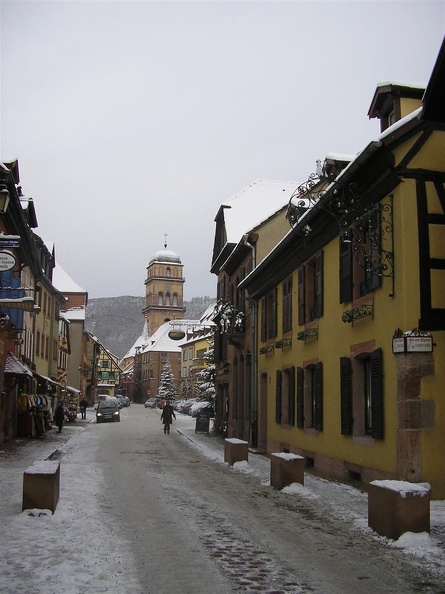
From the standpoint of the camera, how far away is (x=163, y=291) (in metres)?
132

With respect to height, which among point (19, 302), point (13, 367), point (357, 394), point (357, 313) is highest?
point (19, 302)

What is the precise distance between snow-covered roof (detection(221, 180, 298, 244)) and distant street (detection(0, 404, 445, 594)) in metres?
17.6

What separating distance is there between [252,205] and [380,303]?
20740 millimetres

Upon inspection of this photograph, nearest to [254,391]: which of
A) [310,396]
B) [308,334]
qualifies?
[310,396]

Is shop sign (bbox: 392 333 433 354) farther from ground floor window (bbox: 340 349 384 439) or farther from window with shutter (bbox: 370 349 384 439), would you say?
ground floor window (bbox: 340 349 384 439)

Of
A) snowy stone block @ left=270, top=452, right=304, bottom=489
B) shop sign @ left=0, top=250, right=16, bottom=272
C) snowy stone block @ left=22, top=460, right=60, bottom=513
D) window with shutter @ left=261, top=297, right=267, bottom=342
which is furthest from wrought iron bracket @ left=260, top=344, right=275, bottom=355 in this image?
snowy stone block @ left=22, top=460, right=60, bottom=513

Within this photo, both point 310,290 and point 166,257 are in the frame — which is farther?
point 166,257

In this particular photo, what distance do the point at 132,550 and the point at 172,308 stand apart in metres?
123

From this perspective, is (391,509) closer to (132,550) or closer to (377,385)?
(132,550)

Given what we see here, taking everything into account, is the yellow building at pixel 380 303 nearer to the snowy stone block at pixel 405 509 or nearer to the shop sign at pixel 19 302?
the snowy stone block at pixel 405 509

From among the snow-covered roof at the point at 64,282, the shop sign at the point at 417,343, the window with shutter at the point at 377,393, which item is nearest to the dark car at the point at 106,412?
the snow-covered roof at the point at 64,282

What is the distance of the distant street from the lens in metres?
6.83

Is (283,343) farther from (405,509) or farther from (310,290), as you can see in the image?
(405,509)

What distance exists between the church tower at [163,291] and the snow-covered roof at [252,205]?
96.0 m
